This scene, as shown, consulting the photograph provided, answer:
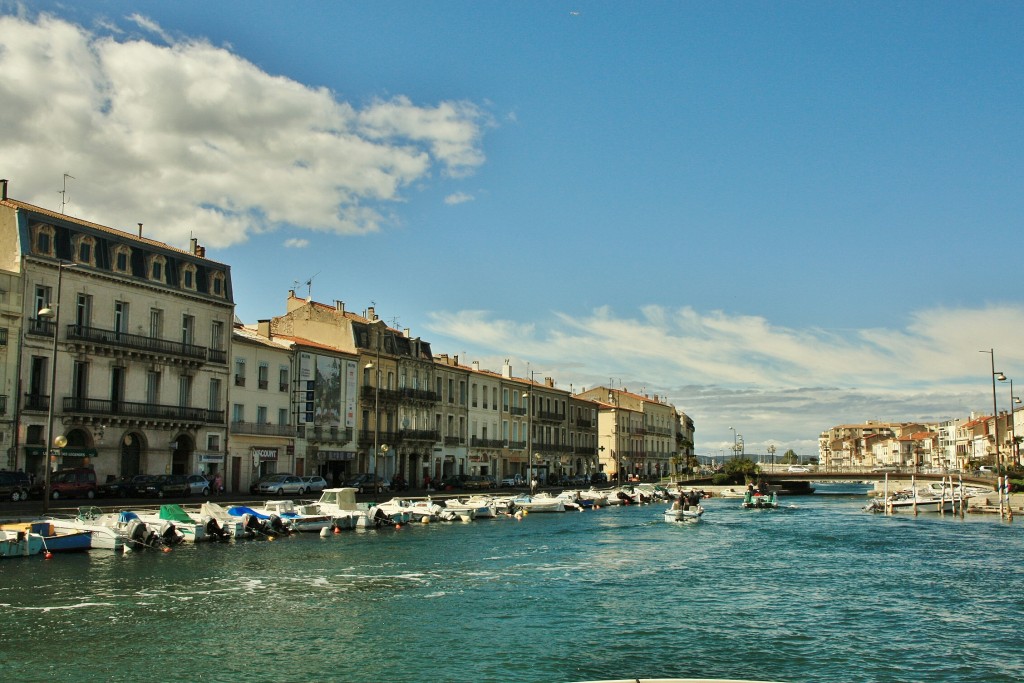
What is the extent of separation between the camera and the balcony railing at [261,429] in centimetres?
5975

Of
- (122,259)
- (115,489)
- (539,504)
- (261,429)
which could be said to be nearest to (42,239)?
(122,259)

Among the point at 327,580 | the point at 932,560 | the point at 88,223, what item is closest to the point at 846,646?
the point at 327,580

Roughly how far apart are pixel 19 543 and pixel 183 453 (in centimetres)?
2527

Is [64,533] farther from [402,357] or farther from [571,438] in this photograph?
[571,438]

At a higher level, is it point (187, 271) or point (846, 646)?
point (187, 271)

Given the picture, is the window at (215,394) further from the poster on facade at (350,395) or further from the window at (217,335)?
the poster on facade at (350,395)

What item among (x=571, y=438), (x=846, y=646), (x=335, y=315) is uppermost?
(x=335, y=315)

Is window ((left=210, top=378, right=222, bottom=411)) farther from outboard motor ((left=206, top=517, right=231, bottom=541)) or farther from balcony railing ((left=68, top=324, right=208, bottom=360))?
outboard motor ((left=206, top=517, right=231, bottom=541))

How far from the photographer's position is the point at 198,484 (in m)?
52.1

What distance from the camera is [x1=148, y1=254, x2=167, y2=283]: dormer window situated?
177 feet

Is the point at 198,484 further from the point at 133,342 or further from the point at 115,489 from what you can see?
the point at 133,342

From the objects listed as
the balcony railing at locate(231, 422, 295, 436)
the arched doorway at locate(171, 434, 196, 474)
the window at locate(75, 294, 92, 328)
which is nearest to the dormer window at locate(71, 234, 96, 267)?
the window at locate(75, 294, 92, 328)

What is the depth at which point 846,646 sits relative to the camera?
20953 millimetres

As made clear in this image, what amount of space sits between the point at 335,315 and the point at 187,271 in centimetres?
1679
